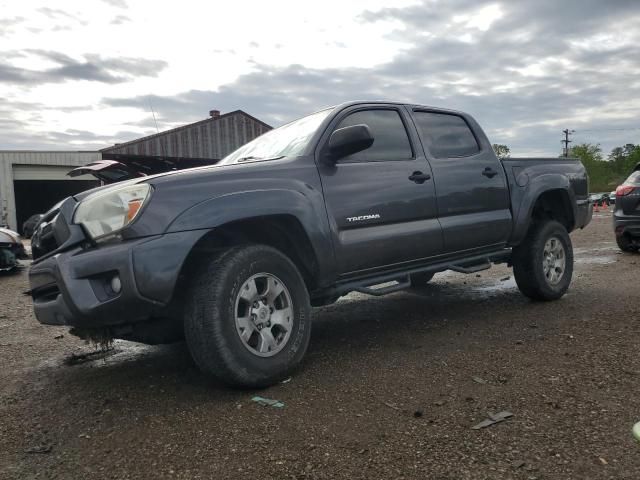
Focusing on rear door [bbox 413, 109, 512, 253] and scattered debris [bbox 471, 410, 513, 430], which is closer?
scattered debris [bbox 471, 410, 513, 430]

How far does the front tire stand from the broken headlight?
51 cm

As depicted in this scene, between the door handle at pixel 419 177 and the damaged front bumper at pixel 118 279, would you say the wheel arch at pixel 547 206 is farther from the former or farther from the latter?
the damaged front bumper at pixel 118 279

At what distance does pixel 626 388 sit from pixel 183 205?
2.62 m

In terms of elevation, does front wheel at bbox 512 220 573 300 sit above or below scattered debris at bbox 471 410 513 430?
above

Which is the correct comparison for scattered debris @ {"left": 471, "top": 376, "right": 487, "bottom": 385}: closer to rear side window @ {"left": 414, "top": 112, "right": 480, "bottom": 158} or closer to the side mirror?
the side mirror

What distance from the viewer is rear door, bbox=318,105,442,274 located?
3.68 meters

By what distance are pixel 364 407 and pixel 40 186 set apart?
1290 inches

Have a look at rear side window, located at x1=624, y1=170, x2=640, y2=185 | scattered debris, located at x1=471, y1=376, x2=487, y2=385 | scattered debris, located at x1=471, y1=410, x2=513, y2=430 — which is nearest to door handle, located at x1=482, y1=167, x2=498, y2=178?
scattered debris, located at x1=471, y1=376, x2=487, y2=385

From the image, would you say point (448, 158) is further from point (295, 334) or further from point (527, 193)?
point (295, 334)

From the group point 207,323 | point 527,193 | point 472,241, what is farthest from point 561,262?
point 207,323

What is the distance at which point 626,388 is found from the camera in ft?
9.54

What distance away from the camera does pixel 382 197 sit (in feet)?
12.8

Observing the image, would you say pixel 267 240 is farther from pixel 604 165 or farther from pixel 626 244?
pixel 604 165

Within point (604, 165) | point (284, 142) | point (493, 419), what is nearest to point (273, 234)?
point (284, 142)
